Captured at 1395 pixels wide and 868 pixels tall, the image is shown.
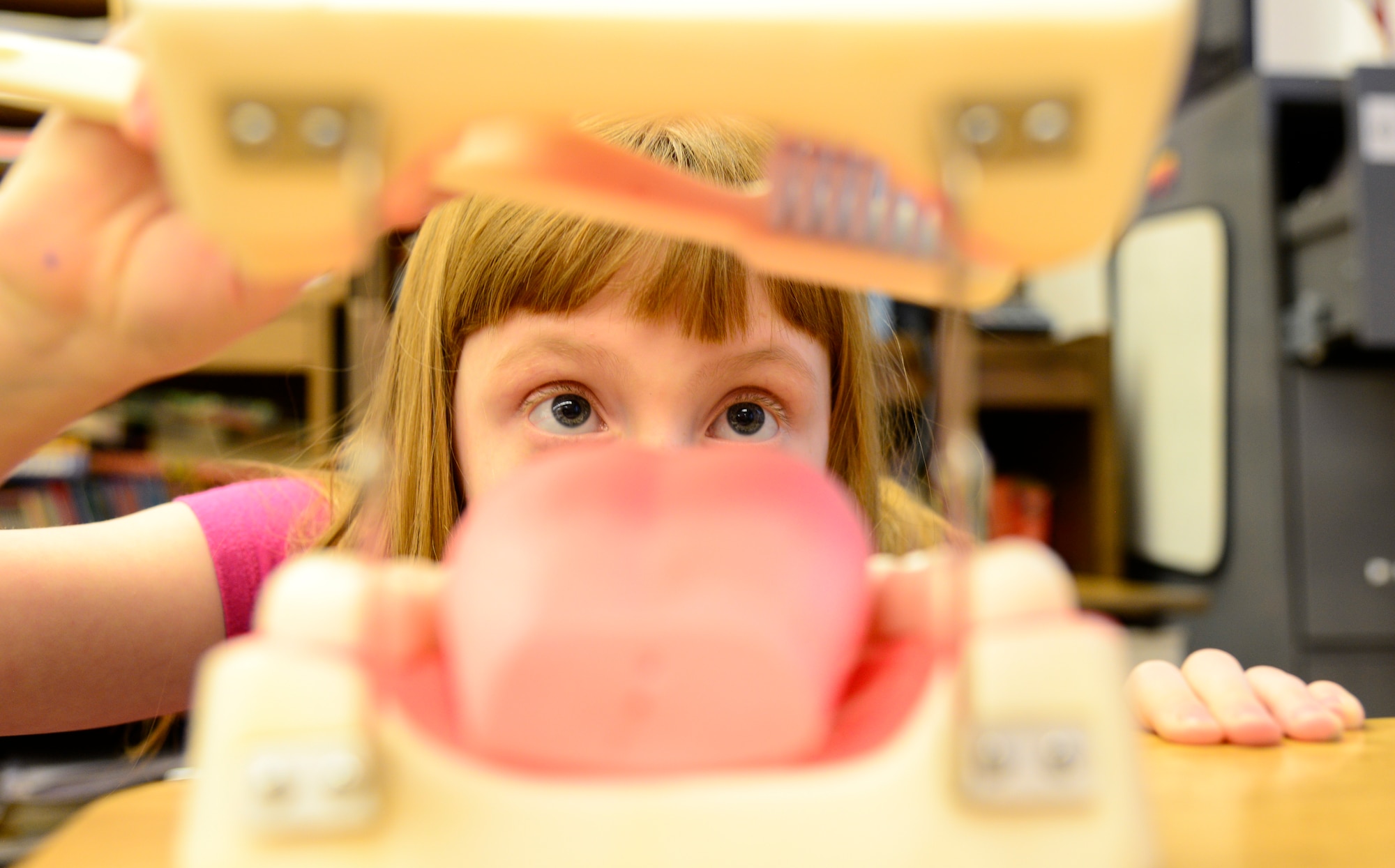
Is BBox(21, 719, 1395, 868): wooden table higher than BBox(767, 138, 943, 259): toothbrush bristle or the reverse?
the reverse

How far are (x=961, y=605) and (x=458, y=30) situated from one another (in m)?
0.16

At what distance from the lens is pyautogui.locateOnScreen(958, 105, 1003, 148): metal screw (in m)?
0.22

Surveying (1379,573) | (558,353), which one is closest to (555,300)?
(558,353)

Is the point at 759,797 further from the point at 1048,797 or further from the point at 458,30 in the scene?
the point at 458,30

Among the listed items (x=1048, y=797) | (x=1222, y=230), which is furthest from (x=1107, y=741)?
(x=1222, y=230)

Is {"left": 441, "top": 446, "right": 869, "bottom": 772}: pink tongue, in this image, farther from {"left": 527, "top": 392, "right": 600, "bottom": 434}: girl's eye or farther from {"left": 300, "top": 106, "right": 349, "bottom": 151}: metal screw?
{"left": 527, "top": 392, "right": 600, "bottom": 434}: girl's eye

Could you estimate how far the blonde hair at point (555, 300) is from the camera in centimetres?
60

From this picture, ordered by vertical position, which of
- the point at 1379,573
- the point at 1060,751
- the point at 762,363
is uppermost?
the point at 762,363

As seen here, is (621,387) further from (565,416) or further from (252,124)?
(252,124)

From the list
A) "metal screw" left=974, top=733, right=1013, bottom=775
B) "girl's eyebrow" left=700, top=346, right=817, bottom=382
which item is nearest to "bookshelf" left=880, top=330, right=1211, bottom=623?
"girl's eyebrow" left=700, top=346, right=817, bottom=382

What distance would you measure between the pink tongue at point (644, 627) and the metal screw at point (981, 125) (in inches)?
3.6

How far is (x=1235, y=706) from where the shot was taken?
44 centimetres

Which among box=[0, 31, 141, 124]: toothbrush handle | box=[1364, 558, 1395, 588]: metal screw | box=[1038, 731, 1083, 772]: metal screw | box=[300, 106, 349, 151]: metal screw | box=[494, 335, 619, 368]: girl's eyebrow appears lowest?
box=[1364, 558, 1395, 588]: metal screw

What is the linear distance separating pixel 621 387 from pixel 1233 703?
1.06ft
